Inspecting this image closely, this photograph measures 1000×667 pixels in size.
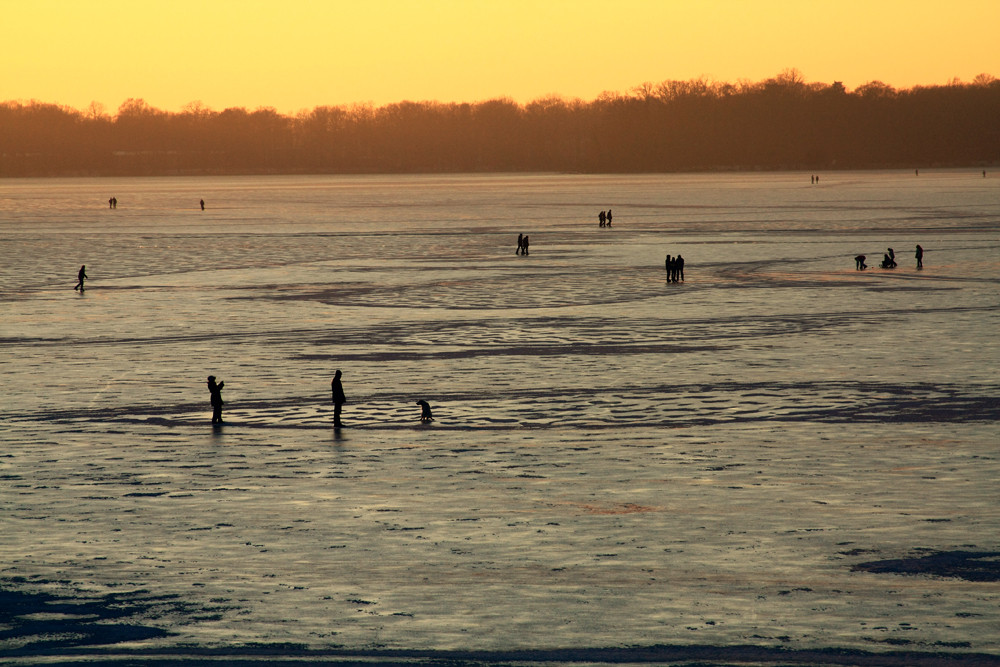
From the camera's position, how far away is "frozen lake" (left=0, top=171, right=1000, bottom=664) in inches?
392

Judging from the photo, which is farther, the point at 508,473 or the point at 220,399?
the point at 220,399

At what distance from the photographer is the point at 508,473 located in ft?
48.5

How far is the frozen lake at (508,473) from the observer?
9.95 m

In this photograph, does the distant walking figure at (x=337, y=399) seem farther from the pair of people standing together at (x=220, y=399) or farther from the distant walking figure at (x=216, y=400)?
the distant walking figure at (x=216, y=400)

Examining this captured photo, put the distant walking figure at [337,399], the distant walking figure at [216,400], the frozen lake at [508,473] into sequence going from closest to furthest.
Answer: the frozen lake at [508,473], the distant walking figure at [337,399], the distant walking figure at [216,400]

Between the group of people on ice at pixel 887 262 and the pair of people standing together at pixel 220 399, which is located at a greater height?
the group of people on ice at pixel 887 262

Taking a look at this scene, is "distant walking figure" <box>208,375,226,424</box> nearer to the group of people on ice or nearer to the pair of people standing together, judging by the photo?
the pair of people standing together

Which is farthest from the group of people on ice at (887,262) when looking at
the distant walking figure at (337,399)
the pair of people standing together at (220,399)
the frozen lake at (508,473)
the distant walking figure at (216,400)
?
the distant walking figure at (216,400)

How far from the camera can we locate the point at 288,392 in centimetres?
2020

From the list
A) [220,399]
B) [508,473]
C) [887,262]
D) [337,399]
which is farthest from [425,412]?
[887,262]

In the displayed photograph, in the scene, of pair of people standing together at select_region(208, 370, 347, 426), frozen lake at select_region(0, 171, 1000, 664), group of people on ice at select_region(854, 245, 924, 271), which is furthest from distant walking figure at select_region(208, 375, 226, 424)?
group of people on ice at select_region(854, 245, 924, 271)

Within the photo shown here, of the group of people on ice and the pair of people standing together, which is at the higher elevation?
the group of people on ice

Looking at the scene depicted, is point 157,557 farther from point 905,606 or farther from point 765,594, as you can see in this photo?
point 905,606

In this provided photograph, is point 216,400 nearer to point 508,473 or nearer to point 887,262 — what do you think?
point 508,473
